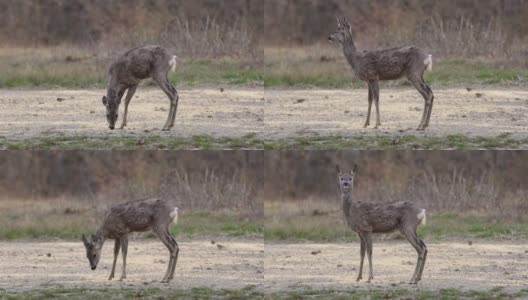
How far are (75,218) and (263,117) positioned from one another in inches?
187

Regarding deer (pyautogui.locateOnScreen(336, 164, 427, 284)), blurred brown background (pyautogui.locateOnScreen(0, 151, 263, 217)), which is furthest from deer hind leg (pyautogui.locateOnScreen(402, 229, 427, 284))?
blurred brown background (pyautogui.locateOnScreen(0, 151, 263, 217))

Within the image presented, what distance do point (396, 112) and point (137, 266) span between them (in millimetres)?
6000

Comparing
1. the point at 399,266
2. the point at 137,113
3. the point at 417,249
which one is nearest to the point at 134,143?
the point at 137,113

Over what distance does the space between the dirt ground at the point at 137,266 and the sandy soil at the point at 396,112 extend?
236 cm

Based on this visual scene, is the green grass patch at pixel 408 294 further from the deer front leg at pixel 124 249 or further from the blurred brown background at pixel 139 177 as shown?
the blurred brown background at pixel 139 177

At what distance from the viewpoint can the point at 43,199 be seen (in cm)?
2847

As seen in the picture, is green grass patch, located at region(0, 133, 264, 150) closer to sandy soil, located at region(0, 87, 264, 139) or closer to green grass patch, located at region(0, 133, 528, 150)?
green grass patch, located at region(0, 133, 528, 150)

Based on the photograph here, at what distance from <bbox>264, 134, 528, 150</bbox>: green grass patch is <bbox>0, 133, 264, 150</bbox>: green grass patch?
20.6 inches

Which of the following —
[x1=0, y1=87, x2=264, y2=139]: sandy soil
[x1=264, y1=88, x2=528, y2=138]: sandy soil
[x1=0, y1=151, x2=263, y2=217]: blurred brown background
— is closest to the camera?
[x1=264, y1=88, x2=528, y2=138]: sandy soil

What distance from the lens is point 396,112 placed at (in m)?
23.0

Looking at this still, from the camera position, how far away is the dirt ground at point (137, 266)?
710 inches

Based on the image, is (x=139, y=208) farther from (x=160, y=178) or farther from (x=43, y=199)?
(x=43, y=199)

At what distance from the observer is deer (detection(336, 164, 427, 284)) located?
17484mm

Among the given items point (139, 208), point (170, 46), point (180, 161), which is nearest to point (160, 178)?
point (180, 161)
